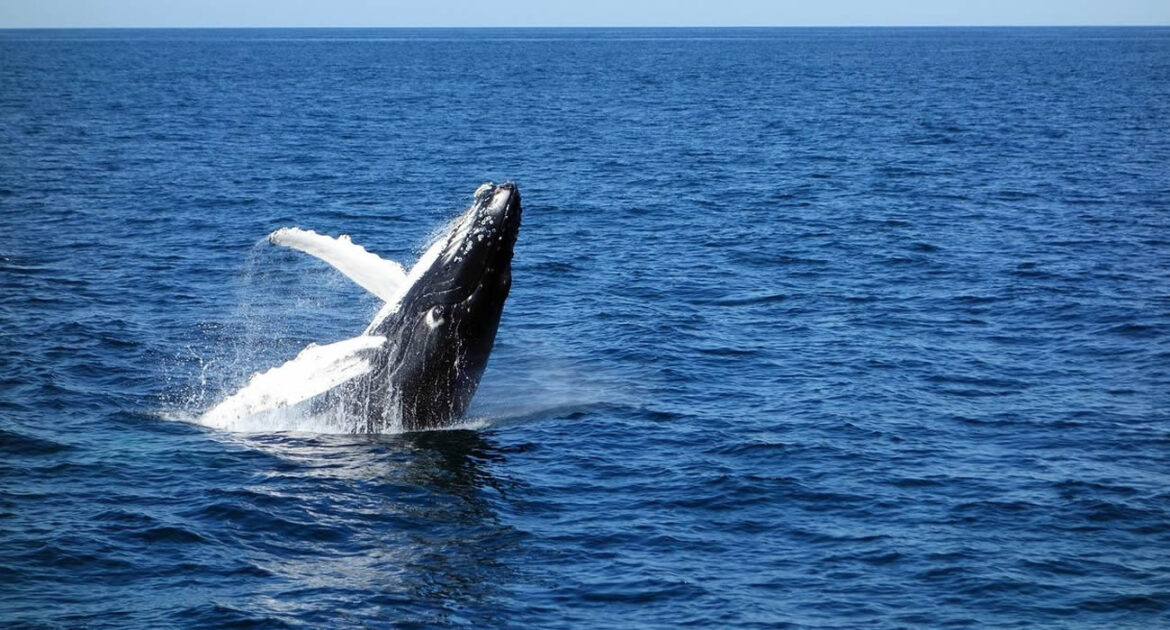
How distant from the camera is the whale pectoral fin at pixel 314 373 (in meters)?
21.2

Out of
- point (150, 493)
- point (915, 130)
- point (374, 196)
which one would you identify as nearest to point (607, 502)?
point (150, 493)

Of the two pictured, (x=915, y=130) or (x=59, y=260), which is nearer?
(x=59, y=260)

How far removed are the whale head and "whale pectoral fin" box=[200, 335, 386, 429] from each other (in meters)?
0.42

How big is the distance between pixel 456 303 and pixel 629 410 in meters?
5.18

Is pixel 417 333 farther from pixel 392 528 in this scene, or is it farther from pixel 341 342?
pixel 392 528

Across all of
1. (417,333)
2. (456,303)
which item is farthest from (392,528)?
(456,303)

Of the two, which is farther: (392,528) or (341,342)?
(341,342)

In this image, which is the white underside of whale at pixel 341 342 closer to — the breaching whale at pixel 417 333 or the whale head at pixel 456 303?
the breaching whale at pixel 417 333

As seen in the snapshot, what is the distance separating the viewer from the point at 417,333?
21234mm

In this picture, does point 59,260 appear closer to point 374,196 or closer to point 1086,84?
point 374,196

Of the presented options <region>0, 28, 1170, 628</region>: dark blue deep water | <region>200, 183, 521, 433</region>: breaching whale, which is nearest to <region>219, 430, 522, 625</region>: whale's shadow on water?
<region>0, 28, 1170, 628</region>: dark blue deep water

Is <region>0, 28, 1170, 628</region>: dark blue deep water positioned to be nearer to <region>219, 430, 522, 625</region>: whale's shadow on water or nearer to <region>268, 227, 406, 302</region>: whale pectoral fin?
<region>219, 430, 522, 625</region>: whale's shadow on water

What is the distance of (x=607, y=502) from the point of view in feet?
66.2

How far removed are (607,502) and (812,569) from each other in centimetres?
362
